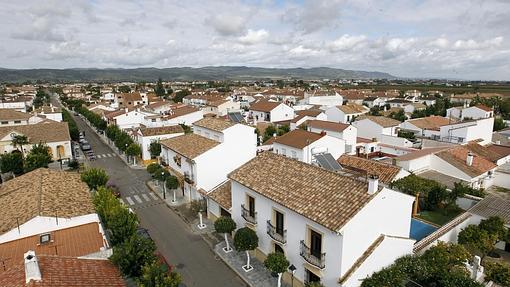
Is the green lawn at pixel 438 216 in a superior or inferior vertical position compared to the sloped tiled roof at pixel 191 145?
inferior

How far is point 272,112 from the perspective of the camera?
82.9 metres

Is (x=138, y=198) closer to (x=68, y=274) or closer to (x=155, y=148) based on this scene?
(x=155, y=148)

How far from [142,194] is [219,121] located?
12287 millimetres

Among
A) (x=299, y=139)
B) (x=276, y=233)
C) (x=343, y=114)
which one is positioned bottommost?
(x=276, y=233)

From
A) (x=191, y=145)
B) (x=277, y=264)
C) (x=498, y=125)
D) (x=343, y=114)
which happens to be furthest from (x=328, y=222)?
(x=498, y=125)

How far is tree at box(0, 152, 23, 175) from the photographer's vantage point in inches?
1559

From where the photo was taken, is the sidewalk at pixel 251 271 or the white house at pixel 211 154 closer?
the sidewalk at pixel 251 271

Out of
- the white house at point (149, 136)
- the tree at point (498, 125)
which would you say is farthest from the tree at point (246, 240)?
the tree at point (498, 125)

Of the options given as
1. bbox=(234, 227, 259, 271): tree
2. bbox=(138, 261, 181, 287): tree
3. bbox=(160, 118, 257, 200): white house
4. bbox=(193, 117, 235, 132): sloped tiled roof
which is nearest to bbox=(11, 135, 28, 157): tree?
bbox=(160, 118, 257, 200): white house

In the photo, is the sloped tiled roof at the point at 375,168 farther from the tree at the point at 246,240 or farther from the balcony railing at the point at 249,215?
the tree at the point at 246,240

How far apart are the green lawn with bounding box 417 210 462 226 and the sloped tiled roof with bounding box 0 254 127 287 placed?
81.8 ft

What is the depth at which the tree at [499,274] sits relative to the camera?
18.2 meters

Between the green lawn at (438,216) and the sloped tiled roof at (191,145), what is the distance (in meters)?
20.5

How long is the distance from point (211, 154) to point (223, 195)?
5852mm
